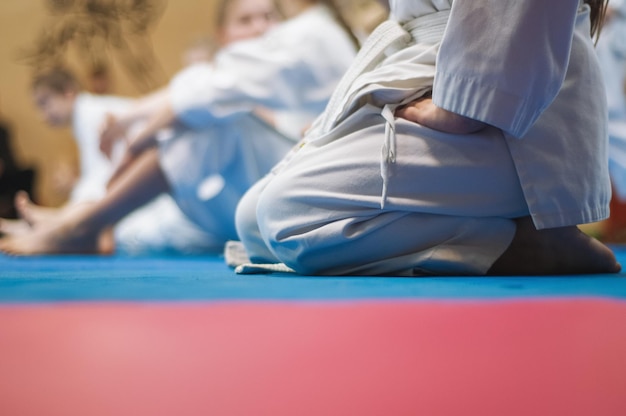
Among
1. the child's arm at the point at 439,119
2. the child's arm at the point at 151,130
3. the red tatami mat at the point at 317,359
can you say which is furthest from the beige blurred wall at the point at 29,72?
the red tatami mat at the point at 317,359

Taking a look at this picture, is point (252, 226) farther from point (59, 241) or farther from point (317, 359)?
point (59, 241)

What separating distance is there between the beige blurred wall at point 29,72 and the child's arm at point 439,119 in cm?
490

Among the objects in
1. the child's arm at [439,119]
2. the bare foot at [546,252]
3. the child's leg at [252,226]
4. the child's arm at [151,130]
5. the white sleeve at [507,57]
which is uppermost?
the white sleeve at [507,57]

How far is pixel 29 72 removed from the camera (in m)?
6.11

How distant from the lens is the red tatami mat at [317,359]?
0.53 meters

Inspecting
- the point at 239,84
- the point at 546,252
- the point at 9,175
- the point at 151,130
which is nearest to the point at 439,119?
the point at 546,252

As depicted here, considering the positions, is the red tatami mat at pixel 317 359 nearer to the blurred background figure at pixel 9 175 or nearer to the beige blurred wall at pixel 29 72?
the blurred background figure at pixel 9 175

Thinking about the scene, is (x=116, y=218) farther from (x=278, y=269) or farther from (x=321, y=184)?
(x=321, y=184)

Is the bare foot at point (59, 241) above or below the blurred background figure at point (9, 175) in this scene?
above

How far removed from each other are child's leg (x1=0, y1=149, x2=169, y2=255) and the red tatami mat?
5.50ft

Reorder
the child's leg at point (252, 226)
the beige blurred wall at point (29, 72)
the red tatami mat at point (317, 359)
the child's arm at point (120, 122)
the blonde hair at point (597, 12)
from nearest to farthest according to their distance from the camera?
the red tatami mat at point (317, 359) < the blonde hair at point (597, 12) < the child's leg at point (252, 226) < the child's arm at point (120, 122) < the beige blurred wall at point (29, 72)

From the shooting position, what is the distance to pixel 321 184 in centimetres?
125

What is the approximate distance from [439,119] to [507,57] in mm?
147

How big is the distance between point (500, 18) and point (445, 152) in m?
0.22
